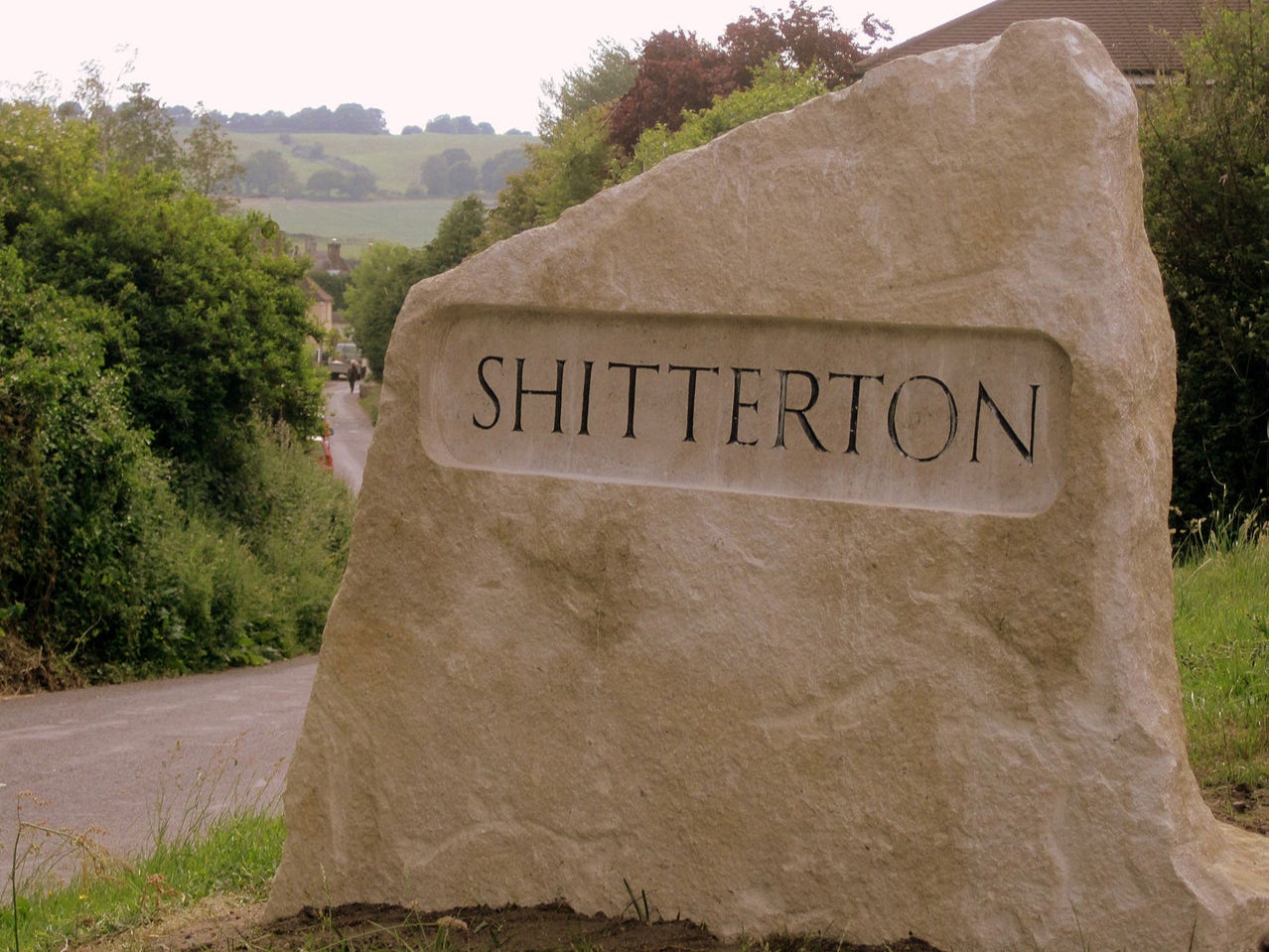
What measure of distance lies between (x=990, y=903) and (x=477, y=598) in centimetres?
148

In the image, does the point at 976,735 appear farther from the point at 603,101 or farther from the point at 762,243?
the point at 603,101

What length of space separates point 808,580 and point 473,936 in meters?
1.24

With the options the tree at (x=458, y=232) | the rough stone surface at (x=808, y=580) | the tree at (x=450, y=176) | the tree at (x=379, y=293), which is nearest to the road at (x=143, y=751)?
the rough stone surface at (x=808, y=580)

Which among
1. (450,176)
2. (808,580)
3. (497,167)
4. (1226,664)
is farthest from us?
(450,176)

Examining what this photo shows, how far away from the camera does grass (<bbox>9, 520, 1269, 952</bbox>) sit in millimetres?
3932

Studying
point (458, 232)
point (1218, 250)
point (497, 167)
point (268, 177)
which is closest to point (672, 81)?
point (458, 232)

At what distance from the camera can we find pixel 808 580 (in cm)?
329

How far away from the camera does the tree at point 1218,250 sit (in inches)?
437

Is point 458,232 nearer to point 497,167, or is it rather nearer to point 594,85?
point 594,85

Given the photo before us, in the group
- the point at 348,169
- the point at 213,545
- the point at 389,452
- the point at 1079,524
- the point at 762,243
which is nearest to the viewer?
the point at 1079,524

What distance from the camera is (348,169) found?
184 m

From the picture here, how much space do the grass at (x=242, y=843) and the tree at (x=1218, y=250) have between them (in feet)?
17.0

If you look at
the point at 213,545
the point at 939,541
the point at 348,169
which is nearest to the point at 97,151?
the point at 213,545

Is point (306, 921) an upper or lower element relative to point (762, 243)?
lower
